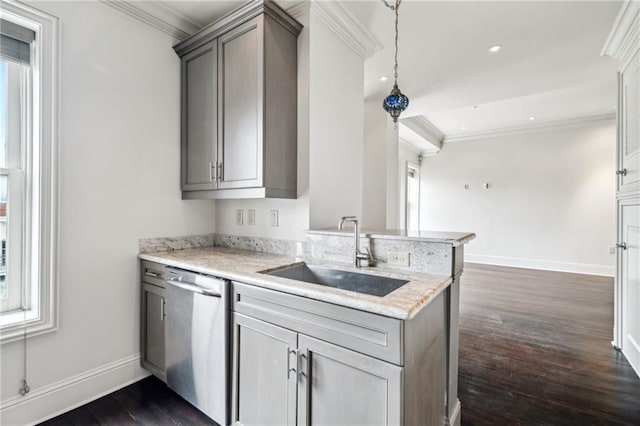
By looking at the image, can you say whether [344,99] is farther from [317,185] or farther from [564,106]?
[564,106]

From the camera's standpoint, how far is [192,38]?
2287mm

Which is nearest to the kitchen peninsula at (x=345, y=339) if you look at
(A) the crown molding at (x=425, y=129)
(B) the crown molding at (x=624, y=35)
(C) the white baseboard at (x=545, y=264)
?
(B) the crown molding at (x=624, y=35)

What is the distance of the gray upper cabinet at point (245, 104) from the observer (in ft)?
6.43

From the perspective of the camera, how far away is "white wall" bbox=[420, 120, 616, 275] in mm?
5633

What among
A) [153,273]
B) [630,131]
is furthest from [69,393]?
[630,131]

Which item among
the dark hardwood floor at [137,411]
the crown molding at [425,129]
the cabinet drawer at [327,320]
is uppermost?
the crown molding at [425,129]

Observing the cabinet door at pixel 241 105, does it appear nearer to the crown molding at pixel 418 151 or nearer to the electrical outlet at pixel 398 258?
the electrical outlet at pixel 398 258

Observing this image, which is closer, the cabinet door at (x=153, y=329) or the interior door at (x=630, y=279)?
the cabinet door at (x=153, y=329)

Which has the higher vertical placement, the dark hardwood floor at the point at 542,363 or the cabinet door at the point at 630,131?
the cabinet door at the point at 630,131

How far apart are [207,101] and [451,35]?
7.10 feet

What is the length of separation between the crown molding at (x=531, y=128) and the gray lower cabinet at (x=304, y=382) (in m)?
6.95

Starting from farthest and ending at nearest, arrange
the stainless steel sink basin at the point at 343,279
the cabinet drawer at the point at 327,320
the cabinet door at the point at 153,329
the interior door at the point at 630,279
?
the interior door at the point at 630,279, the cabinet door at the point at 153,329, the stainless steel sink basin at the point at 343,279, the cabinet drawer at the point at 327,320

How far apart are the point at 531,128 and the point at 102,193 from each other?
24.2ft

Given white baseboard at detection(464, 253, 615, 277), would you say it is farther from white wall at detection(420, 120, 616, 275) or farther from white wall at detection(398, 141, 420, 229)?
white wall at detection(398, 141, 420, 229)
